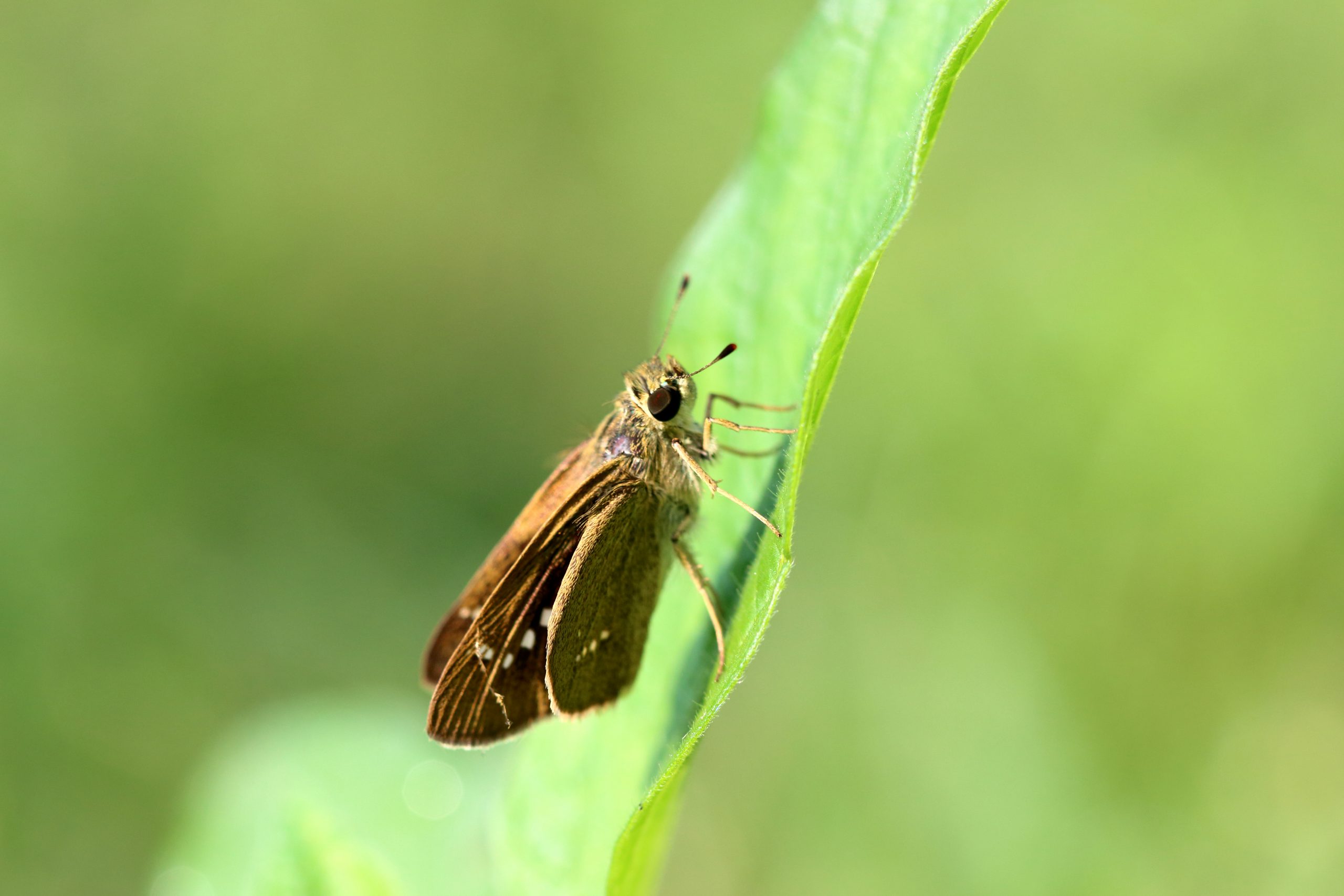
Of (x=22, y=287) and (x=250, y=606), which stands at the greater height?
(x=22, y=287)

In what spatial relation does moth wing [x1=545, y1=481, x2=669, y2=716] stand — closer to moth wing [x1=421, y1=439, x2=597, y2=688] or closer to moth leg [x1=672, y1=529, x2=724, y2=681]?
moth leg [x1=672, y1=529, x2=724, y2=681]

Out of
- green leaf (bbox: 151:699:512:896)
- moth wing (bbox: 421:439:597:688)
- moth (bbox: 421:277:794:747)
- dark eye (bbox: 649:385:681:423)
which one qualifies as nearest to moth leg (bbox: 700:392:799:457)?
moth (bbox: 421:277:794:747)

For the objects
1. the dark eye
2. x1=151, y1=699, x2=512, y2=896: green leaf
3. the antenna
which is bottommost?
x1=151, y1=699, x2=512, y2=896: green leaf

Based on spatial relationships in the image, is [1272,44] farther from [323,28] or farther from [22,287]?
[22,287]

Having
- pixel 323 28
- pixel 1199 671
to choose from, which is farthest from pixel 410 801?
pixel 323 28

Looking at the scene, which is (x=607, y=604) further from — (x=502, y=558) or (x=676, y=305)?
(x=676, y=305)

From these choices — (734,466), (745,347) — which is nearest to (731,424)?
(734,466)
